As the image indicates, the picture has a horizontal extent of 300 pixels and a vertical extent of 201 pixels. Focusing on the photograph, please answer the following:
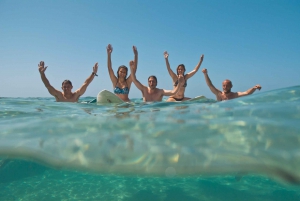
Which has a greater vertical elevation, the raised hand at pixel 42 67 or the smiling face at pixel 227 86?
the raised hand at pixel 42 67

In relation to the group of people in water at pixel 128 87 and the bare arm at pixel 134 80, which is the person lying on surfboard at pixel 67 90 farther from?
the bare arm at pixel 134 80

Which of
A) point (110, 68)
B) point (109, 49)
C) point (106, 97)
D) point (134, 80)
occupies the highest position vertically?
point (109, 49)

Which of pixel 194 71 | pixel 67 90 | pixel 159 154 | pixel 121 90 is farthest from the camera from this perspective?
pixel 194 71

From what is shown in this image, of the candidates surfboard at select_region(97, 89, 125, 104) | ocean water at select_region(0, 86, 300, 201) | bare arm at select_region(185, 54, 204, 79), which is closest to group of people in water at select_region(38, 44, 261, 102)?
bare arm at select_region(185, 54, 204, 79)

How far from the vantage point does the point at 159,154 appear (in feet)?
9.55

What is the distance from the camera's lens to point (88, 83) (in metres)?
8.39

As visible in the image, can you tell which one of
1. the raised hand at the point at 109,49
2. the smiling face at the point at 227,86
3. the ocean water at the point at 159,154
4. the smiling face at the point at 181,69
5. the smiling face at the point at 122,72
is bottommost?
the ocean water at the point at 159,154

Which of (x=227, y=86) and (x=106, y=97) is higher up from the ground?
(x=227, y=86)

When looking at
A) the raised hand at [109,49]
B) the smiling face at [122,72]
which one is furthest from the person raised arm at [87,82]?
the smiling face at [122,72]

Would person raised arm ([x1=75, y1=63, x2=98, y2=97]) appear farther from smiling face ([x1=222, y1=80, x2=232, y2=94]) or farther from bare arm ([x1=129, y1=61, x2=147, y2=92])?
smiling face ([x1=222, y1=80, x2=232, y2=94])

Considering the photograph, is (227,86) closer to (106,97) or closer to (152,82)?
(152,82)

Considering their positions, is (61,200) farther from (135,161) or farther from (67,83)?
(67,83)

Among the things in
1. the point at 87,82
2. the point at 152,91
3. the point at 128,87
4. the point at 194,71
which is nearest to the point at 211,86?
the point at 194,71

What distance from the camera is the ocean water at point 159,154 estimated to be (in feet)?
9.20
